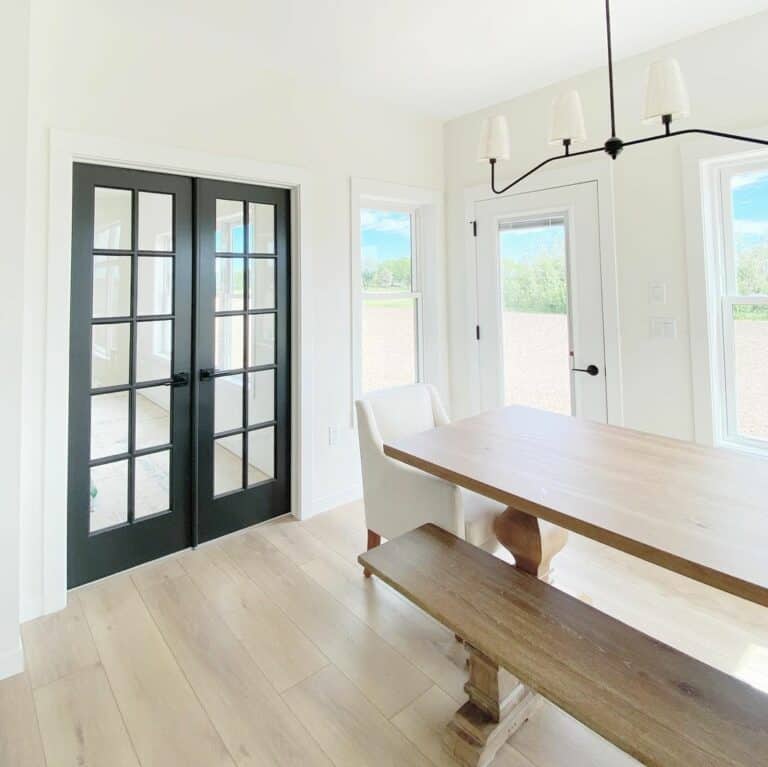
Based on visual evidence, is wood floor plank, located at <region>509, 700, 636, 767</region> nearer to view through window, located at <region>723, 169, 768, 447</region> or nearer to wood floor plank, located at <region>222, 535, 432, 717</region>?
wood floor plank, located at <region>222, 535, 432, 717</region>

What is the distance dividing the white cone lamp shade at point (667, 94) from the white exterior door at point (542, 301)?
1.53 meters

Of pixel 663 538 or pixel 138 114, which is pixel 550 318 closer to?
pixel 663 538

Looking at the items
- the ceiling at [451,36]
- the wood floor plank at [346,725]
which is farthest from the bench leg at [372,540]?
the ceiling at [451,36]

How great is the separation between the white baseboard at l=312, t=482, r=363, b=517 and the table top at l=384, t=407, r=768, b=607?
4.51ft

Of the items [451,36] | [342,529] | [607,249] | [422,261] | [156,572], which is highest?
[451,36]

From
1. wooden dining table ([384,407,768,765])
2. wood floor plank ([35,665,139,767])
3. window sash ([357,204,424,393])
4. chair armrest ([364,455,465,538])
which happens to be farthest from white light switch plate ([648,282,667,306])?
wood floor plank ([35,665,139,767])

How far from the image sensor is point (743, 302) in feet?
8.24

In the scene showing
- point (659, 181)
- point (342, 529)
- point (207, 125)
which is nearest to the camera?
point (207, 125)

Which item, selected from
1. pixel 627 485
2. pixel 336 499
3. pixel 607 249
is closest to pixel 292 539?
pixel 336 499

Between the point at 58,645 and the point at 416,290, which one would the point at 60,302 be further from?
the point at 416,290

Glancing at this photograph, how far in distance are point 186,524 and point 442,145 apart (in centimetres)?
331

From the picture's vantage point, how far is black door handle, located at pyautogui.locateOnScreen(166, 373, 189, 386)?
259cm

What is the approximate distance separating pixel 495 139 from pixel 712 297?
159cm

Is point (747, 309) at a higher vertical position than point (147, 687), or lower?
higher
